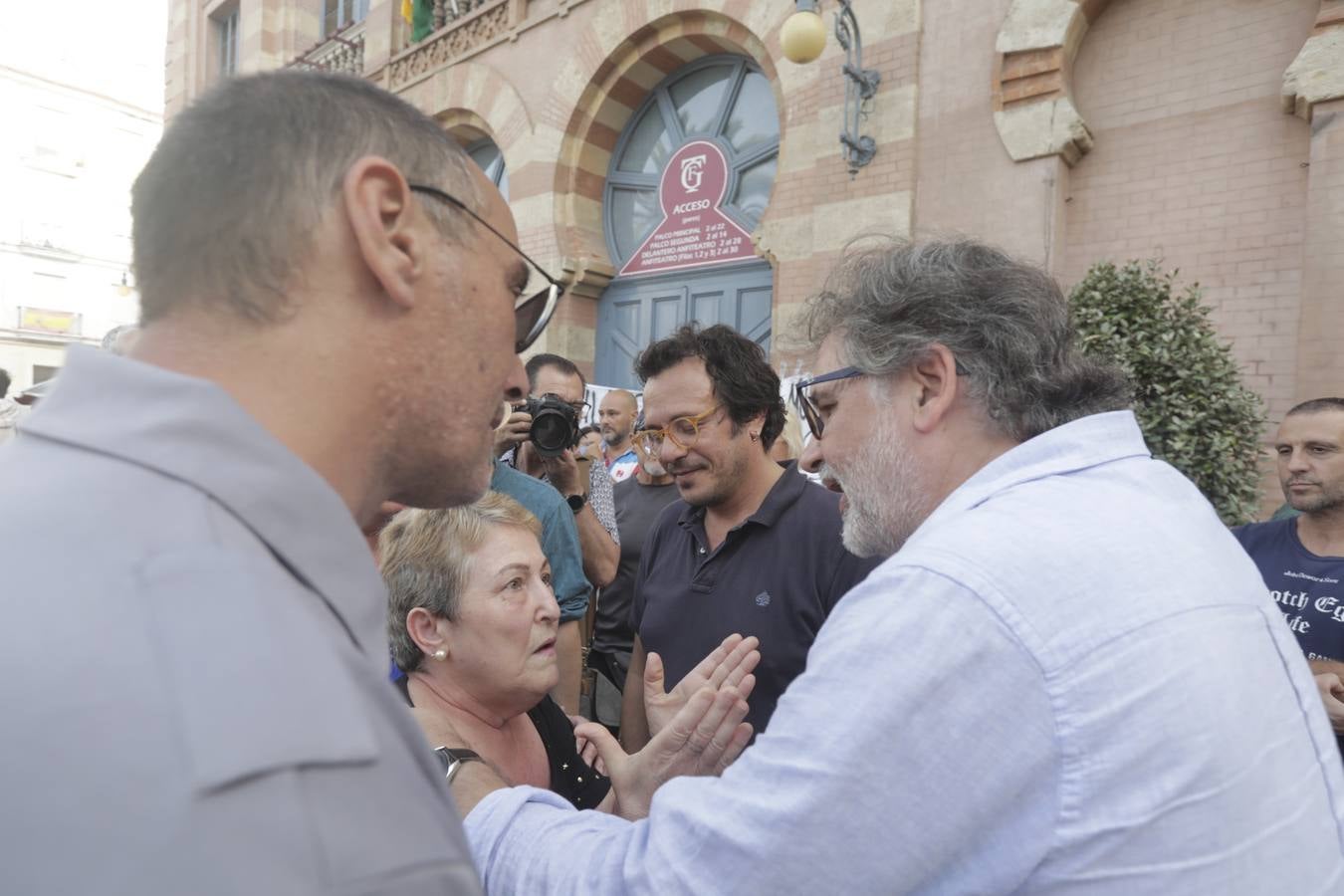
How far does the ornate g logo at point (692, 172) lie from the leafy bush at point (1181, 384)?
4602 millimetres

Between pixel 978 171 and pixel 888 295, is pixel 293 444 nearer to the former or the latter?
pixel 888 295

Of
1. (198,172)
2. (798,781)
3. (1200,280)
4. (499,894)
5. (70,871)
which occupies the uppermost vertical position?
(1200,280)

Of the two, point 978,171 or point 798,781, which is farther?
point 978,171

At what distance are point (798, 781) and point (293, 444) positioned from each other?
2.12ft

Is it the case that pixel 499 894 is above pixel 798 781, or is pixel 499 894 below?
below

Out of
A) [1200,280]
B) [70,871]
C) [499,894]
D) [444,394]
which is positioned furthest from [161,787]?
[1200,280]

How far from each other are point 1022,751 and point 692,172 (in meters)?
8.04

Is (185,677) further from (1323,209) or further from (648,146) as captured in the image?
(648,146)

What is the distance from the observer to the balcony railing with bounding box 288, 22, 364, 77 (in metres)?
12.2

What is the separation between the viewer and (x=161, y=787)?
1.63 ft

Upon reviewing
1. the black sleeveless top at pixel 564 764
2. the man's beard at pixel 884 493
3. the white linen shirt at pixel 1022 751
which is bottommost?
the black sleeveless top at pixel 564 764

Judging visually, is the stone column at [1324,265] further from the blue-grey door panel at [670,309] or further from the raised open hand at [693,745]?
the raised open hand at [693,745]

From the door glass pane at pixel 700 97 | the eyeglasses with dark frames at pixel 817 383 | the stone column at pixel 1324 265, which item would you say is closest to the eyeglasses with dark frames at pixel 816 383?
the eyeglasses with dark frames at pixel 817 383

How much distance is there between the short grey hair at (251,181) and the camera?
0.80 m
